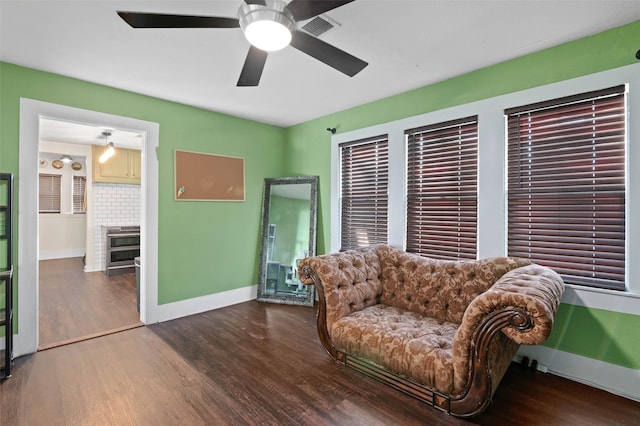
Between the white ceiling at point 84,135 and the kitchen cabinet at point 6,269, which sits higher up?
the white ceiling at point 84,135

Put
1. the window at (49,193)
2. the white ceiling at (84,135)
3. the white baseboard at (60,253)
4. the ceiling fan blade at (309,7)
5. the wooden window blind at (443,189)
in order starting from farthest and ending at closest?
the window at (49,193) → the white baseboard at (60,253) → the white ceiling at (84,135) → the wooden window blind at (443,189) → the ceiling fan blade at (309,7)

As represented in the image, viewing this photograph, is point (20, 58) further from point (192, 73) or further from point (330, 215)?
point (330, 215)

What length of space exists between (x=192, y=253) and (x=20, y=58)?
237 cm

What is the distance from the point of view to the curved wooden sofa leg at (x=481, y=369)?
5.57 feet

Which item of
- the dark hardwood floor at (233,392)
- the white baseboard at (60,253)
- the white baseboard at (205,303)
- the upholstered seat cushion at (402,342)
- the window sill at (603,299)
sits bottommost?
the dark hardwood floor at (233,392)

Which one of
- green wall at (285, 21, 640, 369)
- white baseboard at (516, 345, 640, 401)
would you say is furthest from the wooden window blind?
white baseboard at (516, 345, 640, 401)

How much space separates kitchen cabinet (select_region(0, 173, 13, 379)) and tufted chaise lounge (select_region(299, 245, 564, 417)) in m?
2.22

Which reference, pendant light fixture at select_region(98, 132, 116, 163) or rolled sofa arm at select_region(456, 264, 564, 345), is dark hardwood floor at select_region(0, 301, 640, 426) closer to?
rolled sofa arm at select_region(456, 264, 564, 345)

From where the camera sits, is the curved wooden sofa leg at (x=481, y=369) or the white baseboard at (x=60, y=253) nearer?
the curved wooden sofa leg at (x=481, y=369)

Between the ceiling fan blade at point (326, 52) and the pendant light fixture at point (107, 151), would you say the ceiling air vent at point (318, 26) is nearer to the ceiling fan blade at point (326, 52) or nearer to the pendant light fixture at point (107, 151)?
the ceiling fan blade at point (326, 52)

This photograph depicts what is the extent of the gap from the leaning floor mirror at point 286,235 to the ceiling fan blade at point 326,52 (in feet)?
7.51

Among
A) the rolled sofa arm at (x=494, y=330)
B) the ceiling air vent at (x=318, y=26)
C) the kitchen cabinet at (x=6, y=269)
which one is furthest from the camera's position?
the kitchen cabinet at (x=6, y=269)

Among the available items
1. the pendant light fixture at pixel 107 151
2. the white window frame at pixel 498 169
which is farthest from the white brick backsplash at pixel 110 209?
the white window frame at pixel 498 169

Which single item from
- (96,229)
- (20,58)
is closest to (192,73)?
(20,58)
